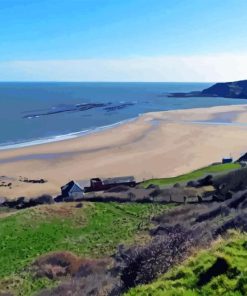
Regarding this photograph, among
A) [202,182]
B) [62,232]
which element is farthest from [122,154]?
[62,232]

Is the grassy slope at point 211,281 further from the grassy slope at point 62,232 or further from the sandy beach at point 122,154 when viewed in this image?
the sandy beach at point 122,154

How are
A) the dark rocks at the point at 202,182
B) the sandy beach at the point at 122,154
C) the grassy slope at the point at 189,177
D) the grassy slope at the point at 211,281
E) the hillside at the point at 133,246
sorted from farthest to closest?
the sandy beach at the point at 122,154 < the grassy slope at the point at 189,177 < the dark rocks at the point at 202,182 < the hillside at the point at 133,246 < the grassy slope at the point at 211,281

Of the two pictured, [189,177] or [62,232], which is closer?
[62,232]

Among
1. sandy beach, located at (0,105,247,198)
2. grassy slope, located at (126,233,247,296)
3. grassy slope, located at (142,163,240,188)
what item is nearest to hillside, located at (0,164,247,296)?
grassy slope, located at (126,233,247,296)

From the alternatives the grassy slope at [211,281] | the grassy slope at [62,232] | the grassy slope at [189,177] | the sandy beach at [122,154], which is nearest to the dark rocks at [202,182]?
the grassy slope at [189,177]

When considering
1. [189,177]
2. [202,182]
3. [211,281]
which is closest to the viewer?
[211,281]

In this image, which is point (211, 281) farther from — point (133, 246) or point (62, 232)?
point (62, 232)
